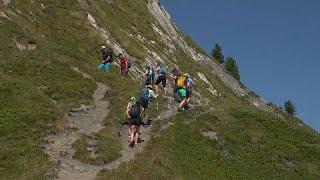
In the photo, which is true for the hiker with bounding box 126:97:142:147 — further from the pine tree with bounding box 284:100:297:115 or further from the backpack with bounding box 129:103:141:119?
the pine tree with bounding box 284:100:297:115

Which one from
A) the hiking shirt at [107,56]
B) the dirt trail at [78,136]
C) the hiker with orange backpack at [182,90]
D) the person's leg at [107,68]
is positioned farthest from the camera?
the hiking shirt at [107,56]

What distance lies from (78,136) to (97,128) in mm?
2329

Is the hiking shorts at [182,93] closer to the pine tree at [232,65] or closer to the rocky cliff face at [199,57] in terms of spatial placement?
the rocky cliff face at [199,57]

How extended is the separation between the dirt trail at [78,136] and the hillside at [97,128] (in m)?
0.05

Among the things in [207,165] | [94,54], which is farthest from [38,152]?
[94,54]

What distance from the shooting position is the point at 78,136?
110ft

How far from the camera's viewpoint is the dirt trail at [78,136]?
2855cm

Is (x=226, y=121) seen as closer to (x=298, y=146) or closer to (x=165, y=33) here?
(x=298, y=146)

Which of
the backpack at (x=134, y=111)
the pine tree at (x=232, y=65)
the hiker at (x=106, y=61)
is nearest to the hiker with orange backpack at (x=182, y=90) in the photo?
the backpack at (x=134, y=111)

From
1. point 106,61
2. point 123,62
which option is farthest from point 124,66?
point 106,61

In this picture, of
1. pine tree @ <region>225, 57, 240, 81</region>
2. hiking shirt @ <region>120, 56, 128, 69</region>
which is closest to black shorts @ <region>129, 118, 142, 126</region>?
hiking shirt @ <region>120, 56, 128, 69</region>

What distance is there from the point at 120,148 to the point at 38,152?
438 cm

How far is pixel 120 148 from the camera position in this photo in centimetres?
3194

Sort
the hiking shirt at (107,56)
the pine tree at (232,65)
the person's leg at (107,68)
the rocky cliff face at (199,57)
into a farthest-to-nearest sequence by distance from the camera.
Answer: the pine tree at (232,65)
the rocky cliff face at (199,57)
the hiking shirt at (107,56)
the person's leg at (107,68)
